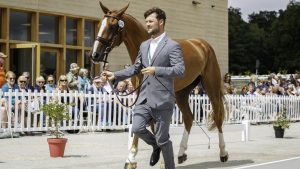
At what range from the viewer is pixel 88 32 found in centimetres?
2506

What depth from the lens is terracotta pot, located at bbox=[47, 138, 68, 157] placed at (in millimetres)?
10383

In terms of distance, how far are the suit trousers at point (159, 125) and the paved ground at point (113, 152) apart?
2.37 m

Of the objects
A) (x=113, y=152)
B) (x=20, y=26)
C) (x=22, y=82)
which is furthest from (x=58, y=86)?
(x=20, y=26)

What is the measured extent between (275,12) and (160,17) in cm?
12543

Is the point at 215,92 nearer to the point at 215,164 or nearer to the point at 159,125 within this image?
the point at 215,164

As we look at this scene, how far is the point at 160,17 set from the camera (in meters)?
7.01

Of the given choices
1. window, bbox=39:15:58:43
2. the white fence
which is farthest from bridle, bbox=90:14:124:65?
window, bbox=39:15:58:43

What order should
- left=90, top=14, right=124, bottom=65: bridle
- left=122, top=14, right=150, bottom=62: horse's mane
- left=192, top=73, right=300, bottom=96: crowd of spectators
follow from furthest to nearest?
left=192, top=73, right=300, bottom=96: crowd of spectators < left=122, top=14, right=150, bottom=62: horse's mane < left=90, top=14, right=124, bottom=65: bridle

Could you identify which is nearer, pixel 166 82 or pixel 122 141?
pixel 166 82

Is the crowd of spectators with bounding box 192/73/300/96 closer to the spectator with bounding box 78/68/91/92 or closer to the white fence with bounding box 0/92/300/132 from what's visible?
the white fence with bounding box 0/92/300/132

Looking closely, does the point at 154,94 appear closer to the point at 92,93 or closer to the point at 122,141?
the point at 122,141

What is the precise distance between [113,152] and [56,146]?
1.70 m

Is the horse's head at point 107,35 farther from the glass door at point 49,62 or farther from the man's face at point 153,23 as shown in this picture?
the glass door at point 49,62

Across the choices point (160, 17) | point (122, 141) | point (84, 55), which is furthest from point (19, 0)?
point (160, 17)
